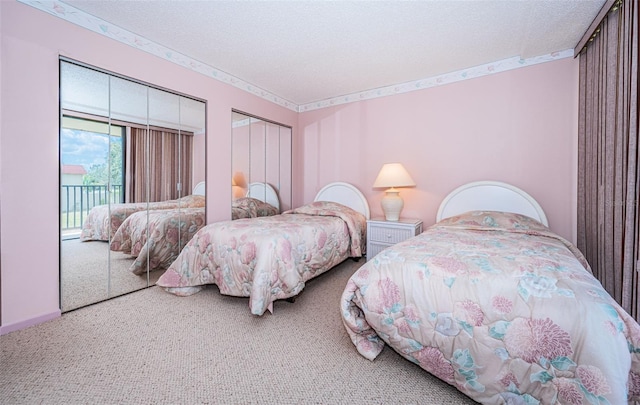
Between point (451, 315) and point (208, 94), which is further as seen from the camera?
point (208, 94)

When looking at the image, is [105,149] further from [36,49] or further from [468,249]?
[468,249]

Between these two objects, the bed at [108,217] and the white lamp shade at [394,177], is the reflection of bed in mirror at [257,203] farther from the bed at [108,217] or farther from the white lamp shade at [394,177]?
the white lamp shade at [394,177]

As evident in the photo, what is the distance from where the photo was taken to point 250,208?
3.64 meters

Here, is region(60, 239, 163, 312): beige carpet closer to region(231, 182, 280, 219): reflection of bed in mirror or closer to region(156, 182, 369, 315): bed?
region(156, 182, 369, 315): bed

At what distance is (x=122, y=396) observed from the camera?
133 centimetres

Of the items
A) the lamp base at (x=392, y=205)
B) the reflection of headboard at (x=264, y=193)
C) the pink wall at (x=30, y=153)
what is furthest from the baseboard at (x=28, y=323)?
the lamp base at (x=392, y=205)

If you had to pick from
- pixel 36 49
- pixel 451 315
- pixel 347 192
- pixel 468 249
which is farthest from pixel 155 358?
pixel 347 192

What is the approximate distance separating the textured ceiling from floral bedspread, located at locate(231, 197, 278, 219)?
1.65 meters

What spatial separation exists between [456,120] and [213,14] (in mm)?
2813

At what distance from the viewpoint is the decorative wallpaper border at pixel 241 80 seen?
2.12 metres

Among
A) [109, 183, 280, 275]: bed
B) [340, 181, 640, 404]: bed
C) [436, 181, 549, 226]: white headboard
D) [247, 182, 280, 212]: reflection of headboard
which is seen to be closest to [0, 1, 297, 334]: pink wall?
[109, 183, 280, 275]: bed

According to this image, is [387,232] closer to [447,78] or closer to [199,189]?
[447,78]

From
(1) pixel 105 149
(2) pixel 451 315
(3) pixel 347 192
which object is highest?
(1) pixel 105 149

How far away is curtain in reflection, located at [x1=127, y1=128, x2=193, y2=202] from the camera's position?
2525 mm
